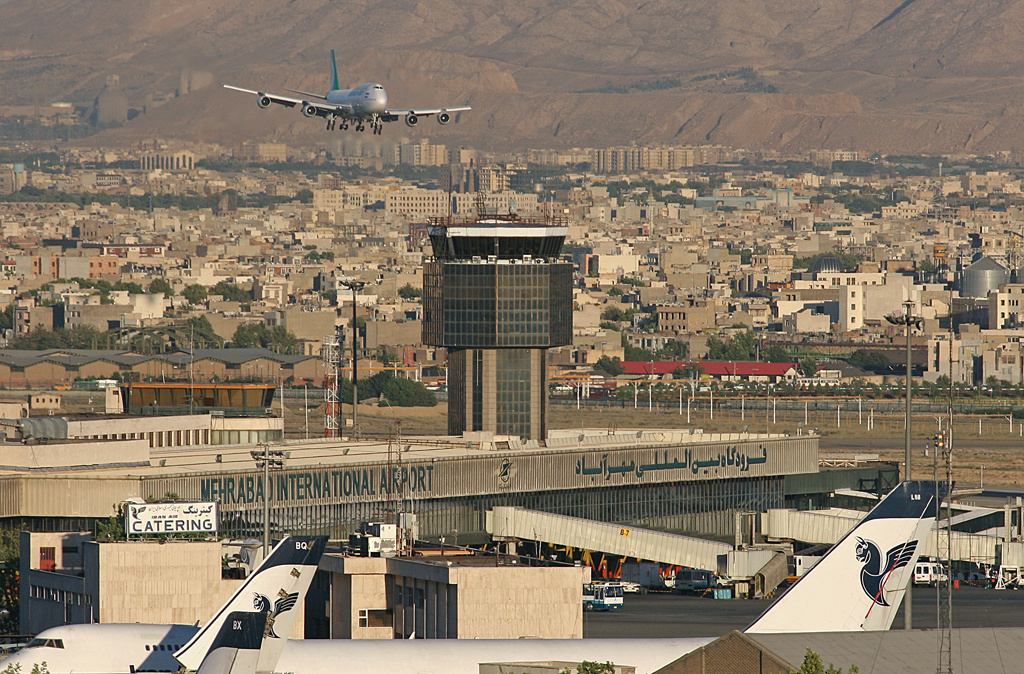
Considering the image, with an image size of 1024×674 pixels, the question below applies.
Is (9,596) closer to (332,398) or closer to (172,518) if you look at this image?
(172,518)

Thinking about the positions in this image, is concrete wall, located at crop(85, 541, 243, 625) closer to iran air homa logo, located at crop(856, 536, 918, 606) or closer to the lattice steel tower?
iran air homa logo, located at crop(856, 536, 918, 606)

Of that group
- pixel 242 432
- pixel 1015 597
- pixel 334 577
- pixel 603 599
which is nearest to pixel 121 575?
pixel 334 577

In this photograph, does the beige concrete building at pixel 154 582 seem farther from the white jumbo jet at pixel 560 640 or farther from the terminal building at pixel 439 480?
the white jumbo jet at pixel 560 640

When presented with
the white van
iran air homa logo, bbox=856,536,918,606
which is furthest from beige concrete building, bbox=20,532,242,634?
the white van

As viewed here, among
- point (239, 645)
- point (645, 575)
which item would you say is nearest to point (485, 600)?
point (239, 645)

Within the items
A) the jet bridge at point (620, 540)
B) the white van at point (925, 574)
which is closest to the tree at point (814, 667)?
the white van at point (925, 574)

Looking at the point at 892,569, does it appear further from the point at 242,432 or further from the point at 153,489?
the point at 242,432
